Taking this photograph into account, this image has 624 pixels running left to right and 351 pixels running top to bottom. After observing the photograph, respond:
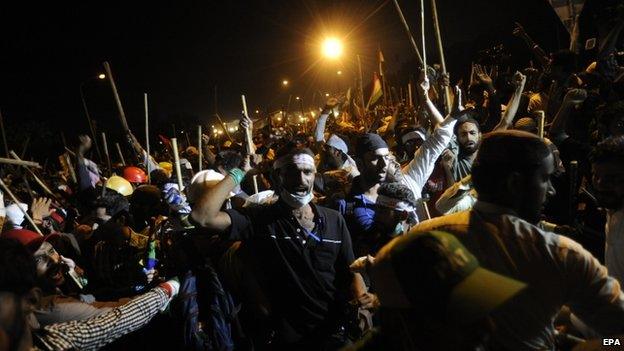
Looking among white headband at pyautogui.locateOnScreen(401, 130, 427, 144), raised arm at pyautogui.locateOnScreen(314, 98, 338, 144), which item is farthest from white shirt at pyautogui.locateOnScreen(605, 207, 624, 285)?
raised arm at pyautogui.locateOnScreen(314, 98, 338, 144)

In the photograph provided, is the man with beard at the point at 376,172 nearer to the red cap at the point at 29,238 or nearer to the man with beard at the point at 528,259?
the man with beard at the point at 528,259

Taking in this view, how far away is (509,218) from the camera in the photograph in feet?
5.76

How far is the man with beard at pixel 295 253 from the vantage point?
10.0 feet

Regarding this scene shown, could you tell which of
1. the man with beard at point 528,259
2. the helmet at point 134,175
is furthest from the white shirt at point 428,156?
the helmet at point 134,175

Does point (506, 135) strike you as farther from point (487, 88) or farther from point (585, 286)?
point (487, 88)

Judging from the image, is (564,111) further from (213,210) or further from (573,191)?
(213,210)

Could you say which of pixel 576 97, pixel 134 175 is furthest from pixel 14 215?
pixel 576 97

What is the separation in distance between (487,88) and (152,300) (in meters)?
5.97

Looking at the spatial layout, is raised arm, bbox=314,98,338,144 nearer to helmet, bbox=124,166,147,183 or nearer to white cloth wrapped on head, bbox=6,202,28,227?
helmet, bbox=124,166,147,183

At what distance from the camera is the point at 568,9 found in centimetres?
984

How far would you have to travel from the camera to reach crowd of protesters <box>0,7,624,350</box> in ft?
5.14

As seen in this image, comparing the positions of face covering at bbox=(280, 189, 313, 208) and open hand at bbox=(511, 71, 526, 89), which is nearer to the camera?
face covering at bbox=(280, 189, 313, 208)

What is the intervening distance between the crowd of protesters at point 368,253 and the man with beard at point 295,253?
11 millimetres

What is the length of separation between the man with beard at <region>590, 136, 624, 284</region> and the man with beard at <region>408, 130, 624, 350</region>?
932 mm
